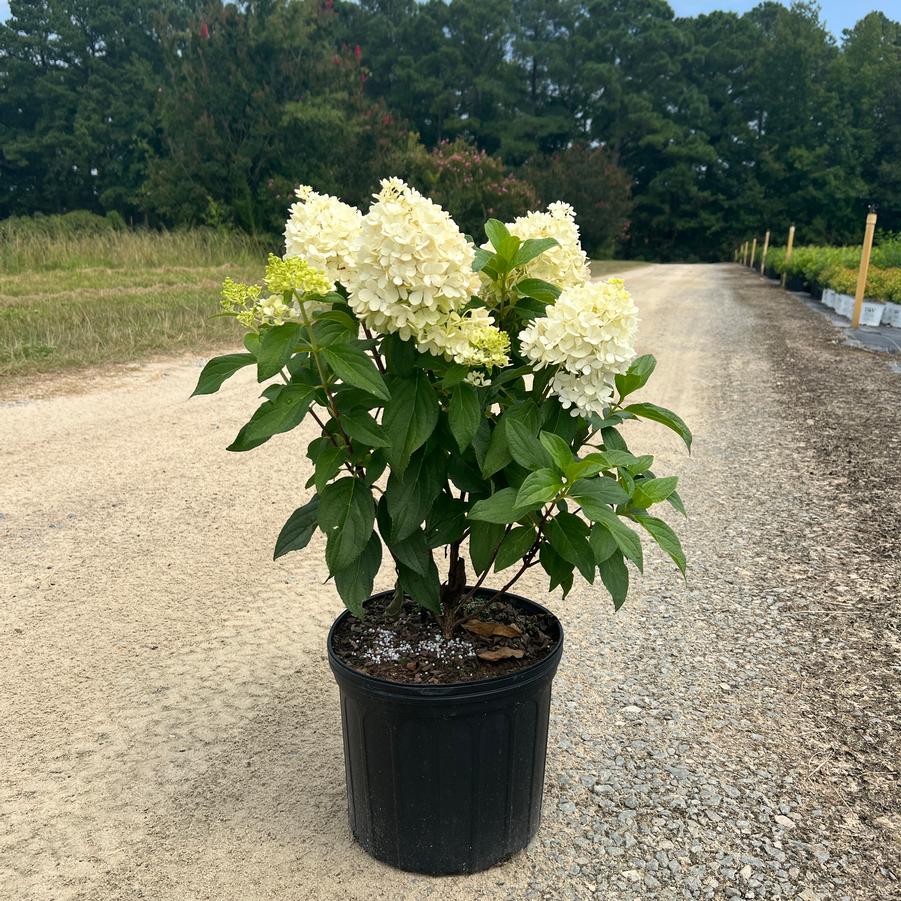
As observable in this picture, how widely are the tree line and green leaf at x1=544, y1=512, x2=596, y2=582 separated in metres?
19.0

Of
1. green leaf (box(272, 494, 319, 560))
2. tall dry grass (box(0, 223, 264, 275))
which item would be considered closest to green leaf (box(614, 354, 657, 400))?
green leaf (box(272, 494, 319, 560))

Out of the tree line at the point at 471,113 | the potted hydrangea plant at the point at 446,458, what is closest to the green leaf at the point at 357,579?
the potted hydrangea plant at the point at 446,458

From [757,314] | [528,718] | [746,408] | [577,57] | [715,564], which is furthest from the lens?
[577,57]

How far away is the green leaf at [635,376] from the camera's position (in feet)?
5.91

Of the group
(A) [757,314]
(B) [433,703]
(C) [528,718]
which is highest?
(B) [433,703]

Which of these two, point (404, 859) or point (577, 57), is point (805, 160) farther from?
point (404, 859)

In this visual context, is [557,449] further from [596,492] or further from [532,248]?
[532,248]

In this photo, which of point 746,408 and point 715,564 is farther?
point 746,408

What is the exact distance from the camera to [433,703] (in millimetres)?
1842

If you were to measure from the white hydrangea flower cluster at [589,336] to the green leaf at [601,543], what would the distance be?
0.85 feet

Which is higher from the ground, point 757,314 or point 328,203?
point 328,203

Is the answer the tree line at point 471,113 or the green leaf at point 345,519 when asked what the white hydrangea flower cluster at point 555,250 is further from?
the tree line at point 471,113

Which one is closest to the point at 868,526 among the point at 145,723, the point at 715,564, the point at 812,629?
the point at 715,564

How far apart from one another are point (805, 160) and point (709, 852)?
5288 cm
